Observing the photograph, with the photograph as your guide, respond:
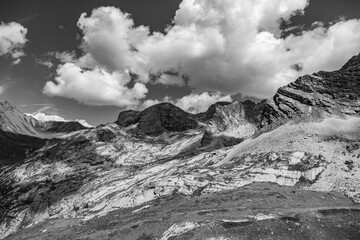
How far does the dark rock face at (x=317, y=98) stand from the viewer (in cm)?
14212

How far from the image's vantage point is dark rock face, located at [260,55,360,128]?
466 ft

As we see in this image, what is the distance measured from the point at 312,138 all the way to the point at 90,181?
453 feet

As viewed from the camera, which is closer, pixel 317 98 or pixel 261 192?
pixel 261 192

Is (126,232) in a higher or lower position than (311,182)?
higher

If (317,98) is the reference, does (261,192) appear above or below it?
below

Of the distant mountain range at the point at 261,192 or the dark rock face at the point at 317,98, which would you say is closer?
the distant mountain range at the point at 261,192

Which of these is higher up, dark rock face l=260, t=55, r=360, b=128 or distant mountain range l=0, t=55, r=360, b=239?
dark rock face l=260, t=55, r=360, b=128

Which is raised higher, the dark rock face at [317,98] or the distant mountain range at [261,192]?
the dark rock face at [317,98]

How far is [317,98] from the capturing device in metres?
150

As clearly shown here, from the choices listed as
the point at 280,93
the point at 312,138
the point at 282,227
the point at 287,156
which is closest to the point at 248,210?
the point at 282,227

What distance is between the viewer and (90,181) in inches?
7490

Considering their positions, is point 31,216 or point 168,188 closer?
point 168,188

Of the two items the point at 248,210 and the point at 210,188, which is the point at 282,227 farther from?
the point at 210,188

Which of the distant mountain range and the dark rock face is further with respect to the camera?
the dark rock face
